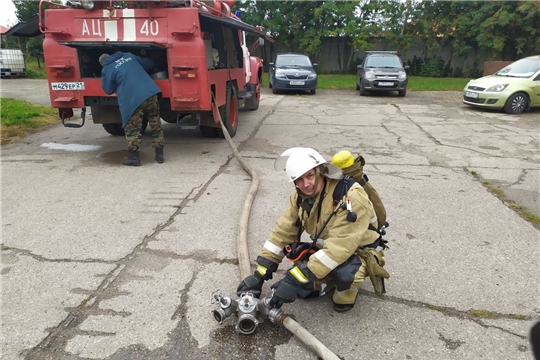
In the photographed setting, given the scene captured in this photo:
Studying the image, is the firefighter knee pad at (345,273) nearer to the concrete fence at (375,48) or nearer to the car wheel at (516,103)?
the car wheel at (516,103)

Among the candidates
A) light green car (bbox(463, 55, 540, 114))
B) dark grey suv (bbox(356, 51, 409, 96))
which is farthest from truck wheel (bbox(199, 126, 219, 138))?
dark grey suv (bbox(356, 51, 409, 96))

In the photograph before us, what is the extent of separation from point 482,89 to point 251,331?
11.8 m

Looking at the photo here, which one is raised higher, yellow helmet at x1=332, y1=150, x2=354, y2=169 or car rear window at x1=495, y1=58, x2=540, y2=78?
car rear window at x1=495, y1=58, x2=540, y2=78

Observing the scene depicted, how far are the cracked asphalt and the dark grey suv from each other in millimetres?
8750

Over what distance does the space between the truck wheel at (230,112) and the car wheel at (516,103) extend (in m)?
8.18

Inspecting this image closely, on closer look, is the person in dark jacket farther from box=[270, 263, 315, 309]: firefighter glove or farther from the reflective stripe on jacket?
box=[270, 263, 315, 309]: firefighter glove

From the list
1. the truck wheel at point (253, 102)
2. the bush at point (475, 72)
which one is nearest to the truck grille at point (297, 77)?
the truck wheel at point (253, 102)

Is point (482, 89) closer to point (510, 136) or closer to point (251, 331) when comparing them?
point (510, 136)

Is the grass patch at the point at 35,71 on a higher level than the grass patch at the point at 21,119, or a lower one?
higher

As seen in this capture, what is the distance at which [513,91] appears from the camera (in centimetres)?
1142

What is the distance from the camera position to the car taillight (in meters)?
5.68

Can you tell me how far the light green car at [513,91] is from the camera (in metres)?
11.4

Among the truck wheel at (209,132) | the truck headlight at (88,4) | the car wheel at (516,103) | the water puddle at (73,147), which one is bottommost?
the water puddle at (73,147)

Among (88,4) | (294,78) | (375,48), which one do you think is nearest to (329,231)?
(88,4)
